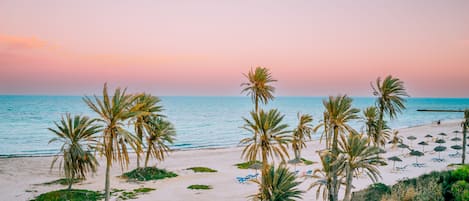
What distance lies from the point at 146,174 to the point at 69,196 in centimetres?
856

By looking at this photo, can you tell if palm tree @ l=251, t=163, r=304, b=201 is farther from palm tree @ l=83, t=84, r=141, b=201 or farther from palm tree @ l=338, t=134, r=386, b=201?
palm tree @ l=83, t=84, r=141, b=201

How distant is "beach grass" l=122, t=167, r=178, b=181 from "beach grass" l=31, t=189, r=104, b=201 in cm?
581

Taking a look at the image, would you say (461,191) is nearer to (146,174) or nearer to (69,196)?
(69,196)

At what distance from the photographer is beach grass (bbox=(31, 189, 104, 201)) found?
2520 cm

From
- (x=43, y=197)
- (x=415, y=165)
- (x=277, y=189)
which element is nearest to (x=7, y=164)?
(x=43, y=197)

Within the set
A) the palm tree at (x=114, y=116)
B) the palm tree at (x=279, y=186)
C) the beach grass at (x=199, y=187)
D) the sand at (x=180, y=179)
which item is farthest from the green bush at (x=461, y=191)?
the beach grass at (x=199, y=187)

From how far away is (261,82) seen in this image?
96.7 ft

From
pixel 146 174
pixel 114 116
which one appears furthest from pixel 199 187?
pixel 114 116

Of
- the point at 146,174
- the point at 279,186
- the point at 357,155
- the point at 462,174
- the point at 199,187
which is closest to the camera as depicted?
the point at 462,174

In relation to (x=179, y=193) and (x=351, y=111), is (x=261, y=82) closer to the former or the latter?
(x=351, y=111)

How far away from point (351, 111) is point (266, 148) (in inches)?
233

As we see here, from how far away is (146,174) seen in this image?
33.5m

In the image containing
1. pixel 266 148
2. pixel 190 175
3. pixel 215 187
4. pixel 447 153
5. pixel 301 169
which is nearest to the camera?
pixel 266 148

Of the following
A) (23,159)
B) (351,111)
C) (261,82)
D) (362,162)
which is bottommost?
(23,159)
